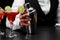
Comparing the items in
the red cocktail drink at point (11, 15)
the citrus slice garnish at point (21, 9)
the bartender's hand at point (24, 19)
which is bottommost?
the bartender's hand at point (24, 19)

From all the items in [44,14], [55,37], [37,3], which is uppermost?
[37,3]

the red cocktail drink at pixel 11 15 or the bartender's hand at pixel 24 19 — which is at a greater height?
the red cocktail drink at pixel 11 15

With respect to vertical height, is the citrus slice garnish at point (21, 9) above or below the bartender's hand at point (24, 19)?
above

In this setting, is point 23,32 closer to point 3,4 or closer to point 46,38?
Result: point 46,38

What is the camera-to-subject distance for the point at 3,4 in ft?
6.17

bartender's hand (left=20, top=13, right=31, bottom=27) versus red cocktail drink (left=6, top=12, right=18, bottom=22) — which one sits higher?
red cocktail drink (left=6, top=12, right=18, bottom=22)

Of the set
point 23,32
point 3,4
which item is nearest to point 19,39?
point 23,32

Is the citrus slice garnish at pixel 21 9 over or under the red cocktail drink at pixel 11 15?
over

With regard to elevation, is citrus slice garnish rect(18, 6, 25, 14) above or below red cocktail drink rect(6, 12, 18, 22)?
above

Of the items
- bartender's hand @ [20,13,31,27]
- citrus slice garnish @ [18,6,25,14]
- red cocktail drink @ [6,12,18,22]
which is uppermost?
citrus slice garnish @ [18,6,25,14]

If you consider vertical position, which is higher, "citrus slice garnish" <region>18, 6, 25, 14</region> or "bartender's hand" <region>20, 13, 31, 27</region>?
"citrus slice garnish" <region>18, 6, 25, 14</region>

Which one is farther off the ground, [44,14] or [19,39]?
[44,14]

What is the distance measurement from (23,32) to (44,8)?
0.58m

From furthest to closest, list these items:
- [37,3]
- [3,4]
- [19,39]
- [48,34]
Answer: [3,4], [37,3], [48,34], [19,39]
